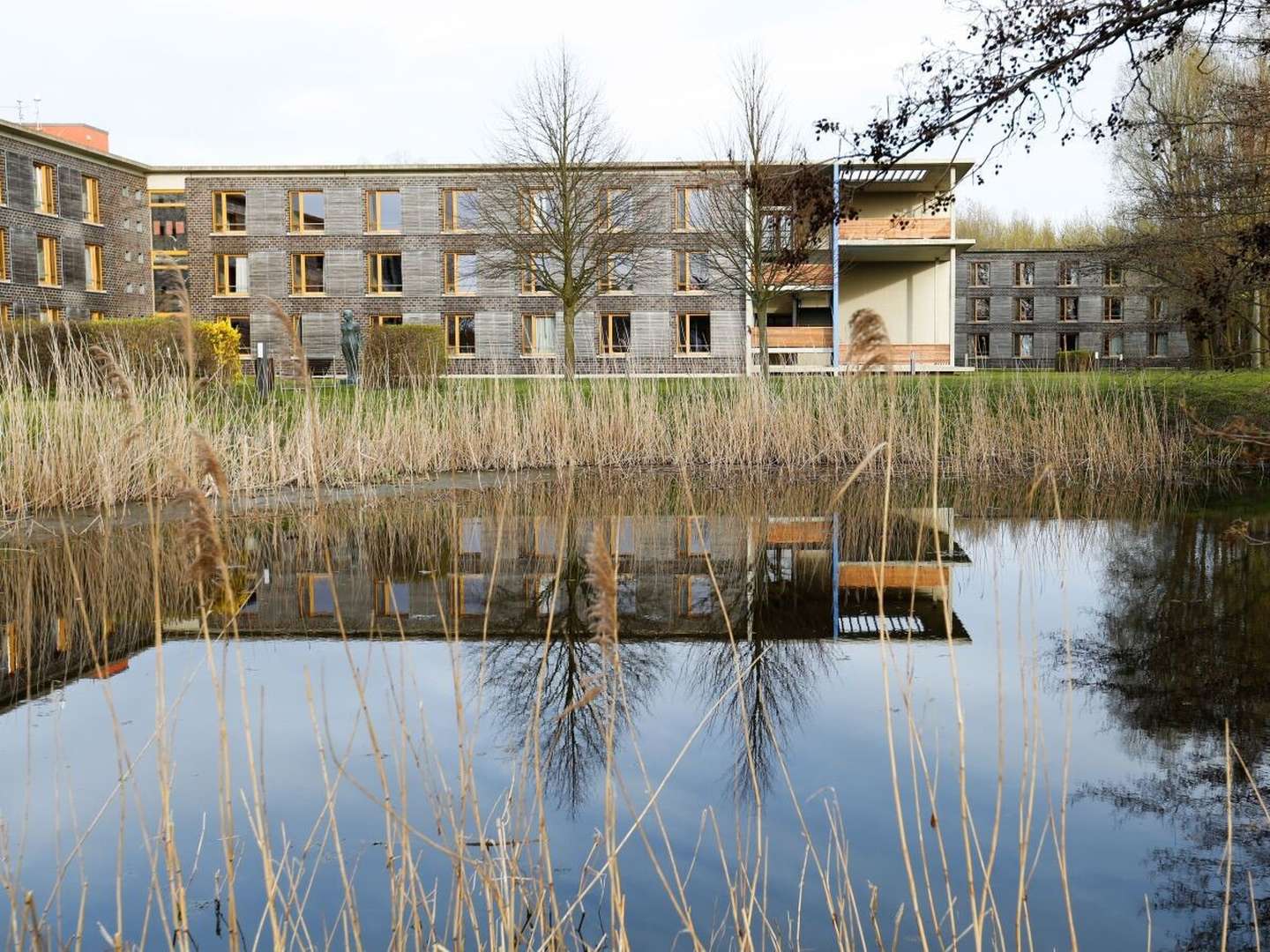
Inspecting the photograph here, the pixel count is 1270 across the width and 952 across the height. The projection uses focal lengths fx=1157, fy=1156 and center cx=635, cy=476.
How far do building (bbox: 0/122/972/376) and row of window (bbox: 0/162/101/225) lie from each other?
3.2 inches

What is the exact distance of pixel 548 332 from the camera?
2895 centimetres

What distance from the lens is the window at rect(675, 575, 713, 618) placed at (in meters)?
5.29

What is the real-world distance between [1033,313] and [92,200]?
30.4 metres

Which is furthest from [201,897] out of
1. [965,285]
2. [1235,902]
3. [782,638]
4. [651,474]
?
[965,285]

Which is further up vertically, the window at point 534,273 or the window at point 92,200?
the window at point 92,200

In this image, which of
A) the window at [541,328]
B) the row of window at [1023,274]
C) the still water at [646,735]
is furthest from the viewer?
the row of window at [1023,274]

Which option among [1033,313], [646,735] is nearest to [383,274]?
[1033,313]

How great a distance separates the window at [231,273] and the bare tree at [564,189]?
29.1 ft

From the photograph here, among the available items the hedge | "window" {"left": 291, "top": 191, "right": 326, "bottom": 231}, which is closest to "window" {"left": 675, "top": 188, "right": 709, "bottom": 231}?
"window" {"left": 291, "top": 191, "right": 326, "bottom": 231}

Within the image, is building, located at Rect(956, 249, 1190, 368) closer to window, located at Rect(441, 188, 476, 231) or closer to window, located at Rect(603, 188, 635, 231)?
window, located at Rect(441, 188, 476, 231)

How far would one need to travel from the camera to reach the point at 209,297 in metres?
29.2

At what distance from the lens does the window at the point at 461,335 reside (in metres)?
29.0

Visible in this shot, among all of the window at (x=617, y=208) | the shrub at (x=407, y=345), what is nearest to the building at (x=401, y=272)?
the window at (x=617, y=208)

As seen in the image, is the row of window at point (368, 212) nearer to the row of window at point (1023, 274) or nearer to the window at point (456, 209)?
the window at point (456, 209)
